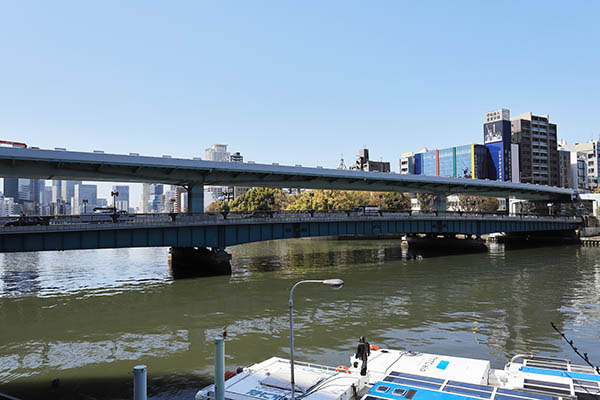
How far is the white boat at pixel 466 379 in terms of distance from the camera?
14.0 meters

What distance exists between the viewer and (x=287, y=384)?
1548cm

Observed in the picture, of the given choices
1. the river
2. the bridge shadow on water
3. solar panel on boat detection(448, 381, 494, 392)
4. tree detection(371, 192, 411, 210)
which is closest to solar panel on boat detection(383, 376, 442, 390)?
solar panel on boat detection(448, 381, 494, 392)

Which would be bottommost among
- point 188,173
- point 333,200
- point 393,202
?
point 393,202

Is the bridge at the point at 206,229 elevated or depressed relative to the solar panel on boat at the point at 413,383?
elevated

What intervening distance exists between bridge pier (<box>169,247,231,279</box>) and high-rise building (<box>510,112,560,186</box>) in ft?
489

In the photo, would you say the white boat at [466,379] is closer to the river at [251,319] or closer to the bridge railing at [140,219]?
the river at [251,319]

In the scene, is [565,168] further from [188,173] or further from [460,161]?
[188,173]

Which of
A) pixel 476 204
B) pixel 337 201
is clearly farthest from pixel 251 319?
pixel 476 204

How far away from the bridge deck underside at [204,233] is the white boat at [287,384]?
2869 cm

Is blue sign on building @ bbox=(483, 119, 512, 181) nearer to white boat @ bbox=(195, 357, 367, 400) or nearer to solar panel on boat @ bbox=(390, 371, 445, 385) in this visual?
solar panel on boat @ bbox=(390, 371, 445, 385)

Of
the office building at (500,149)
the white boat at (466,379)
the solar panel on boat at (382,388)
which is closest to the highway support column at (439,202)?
the white boat at (466,379)

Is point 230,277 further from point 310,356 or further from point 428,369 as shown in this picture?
point 428,369

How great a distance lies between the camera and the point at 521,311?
29375mm

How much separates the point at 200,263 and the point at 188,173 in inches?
437
